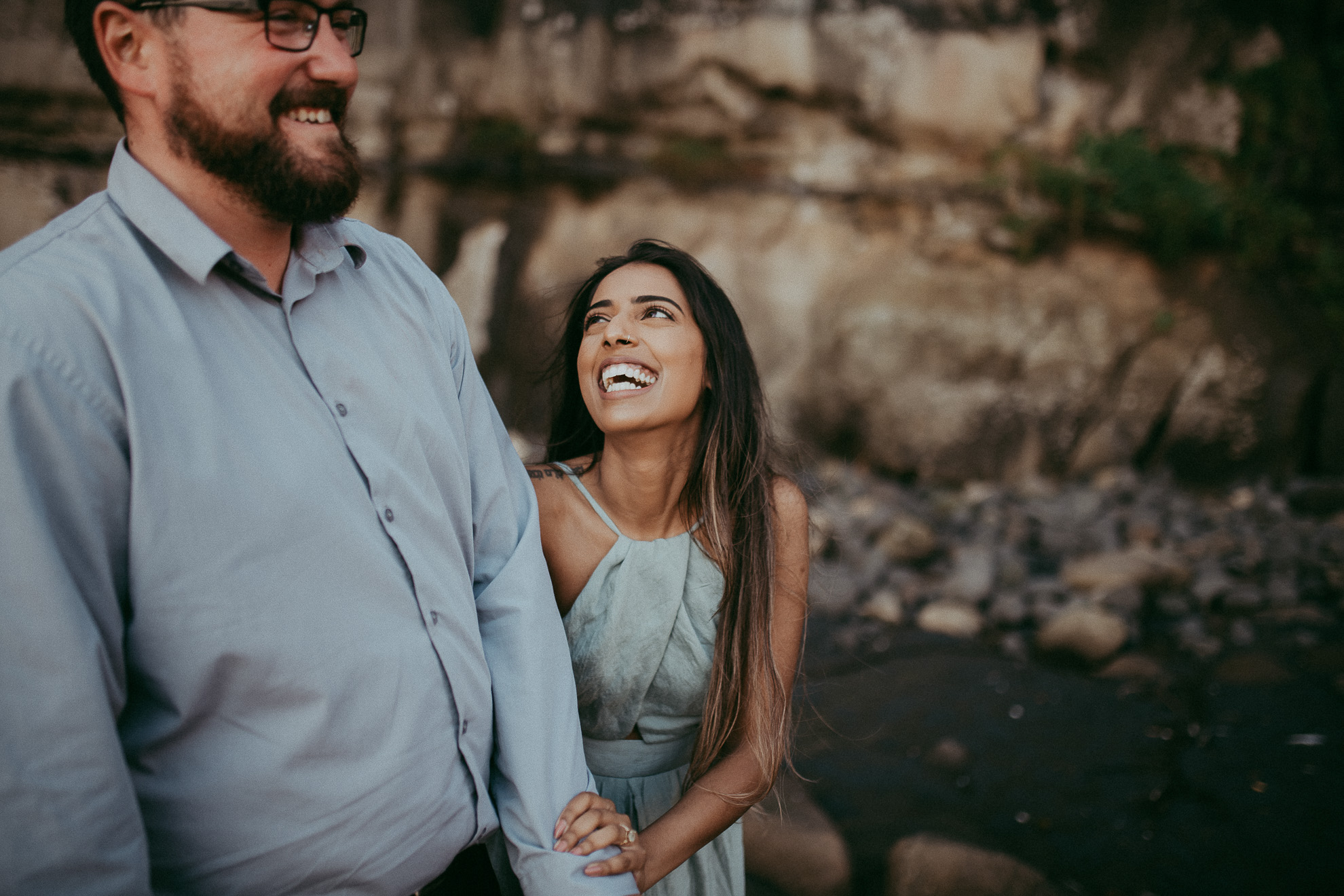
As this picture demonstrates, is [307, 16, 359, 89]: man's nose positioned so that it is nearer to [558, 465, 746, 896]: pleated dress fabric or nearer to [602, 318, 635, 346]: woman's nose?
[602, 318, 635, 346]: woman's nose

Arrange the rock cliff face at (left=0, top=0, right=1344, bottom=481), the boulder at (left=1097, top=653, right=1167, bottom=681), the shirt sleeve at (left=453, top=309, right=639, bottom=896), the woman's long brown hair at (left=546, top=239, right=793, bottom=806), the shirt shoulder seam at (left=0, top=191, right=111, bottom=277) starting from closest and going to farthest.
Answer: the shirt shoulder seam at (left=0, top=191, right=111, bottom=277), the shirt sleeve at (left=453, top=309, right=639, bottom=896), the woman's long brown hair at (left=546, top=239, right=793, bottom=806), the boulder at (left=1097, top=653, right=1167, bottom=681), the rock cliff face at (left=0, top=0, right=1344, bottom=481)

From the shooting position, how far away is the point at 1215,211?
6574mm

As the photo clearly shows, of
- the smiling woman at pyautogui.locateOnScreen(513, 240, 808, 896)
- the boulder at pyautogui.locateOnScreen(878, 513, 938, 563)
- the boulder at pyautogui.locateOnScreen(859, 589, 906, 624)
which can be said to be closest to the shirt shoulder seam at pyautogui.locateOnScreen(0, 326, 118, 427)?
the smiling woman at pyautogui.locateOnScreen(513, 240, 808, 896)

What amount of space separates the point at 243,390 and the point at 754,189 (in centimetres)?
633

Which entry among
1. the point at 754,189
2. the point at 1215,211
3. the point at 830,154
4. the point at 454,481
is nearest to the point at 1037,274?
the point at 1215,211

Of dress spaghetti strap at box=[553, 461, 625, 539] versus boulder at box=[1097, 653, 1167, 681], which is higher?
dress spaghetti strap at box=[553, 461, 625, 539]

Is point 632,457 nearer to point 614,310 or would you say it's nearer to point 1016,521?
point 614,310

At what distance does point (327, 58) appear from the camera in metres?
1.39

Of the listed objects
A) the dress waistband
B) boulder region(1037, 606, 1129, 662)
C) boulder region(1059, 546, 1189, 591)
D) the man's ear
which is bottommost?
boulder region(1037, 606, 1129, 662)

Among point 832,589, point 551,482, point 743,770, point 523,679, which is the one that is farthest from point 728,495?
point 832,589

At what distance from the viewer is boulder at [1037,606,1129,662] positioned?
4.49 metres

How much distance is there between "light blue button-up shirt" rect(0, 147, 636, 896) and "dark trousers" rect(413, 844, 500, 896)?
0.60 feet

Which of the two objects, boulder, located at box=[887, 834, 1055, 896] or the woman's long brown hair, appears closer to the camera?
the woman's long brown hair

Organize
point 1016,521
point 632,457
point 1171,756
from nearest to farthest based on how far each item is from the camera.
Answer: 1. point 632,457
2. point 1171,756
3. point 1016,521
